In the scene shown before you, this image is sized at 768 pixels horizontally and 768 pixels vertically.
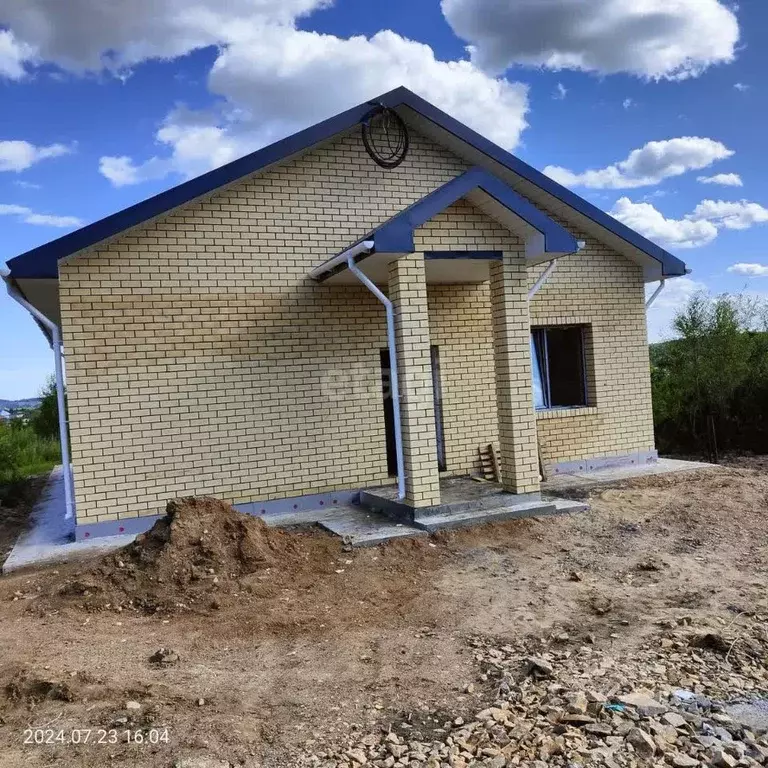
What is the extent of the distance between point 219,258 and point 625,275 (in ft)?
21.1

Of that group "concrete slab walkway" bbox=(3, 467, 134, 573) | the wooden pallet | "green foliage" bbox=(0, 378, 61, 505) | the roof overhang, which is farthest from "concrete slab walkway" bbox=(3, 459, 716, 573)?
"green foliage" bbox=(0, 378, 61, 505)

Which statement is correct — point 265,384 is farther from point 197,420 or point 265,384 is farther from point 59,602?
point 59,602

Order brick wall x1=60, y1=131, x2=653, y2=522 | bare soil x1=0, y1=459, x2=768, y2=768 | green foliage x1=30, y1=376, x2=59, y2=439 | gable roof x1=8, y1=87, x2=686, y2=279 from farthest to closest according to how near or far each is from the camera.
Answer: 1. green foliage x1=30, y1=376, x2=59, y2=439
2. brick wall x1=60, y1=131, x2=653, y2=522
3. gable roof x1=8, y1=87, x2=686, y2=279
4. bare soil x1=0, y1=459, x2=768, y2=768

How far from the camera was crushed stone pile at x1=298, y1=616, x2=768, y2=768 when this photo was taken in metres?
3.03

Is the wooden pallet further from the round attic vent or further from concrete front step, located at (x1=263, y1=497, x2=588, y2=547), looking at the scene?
the round attic vent

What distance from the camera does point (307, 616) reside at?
512 centimetres

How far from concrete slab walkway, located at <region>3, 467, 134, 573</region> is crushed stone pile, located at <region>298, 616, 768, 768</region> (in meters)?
4.66

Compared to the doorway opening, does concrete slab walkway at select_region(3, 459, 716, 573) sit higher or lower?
lower

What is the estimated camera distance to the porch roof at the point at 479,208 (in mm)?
6859

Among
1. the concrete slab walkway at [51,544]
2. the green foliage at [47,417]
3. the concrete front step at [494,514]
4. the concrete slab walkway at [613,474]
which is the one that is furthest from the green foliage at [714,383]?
the green foliage at [47,417]

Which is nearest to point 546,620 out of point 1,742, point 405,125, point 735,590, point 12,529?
point 735,590

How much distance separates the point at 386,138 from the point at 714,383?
842 cm

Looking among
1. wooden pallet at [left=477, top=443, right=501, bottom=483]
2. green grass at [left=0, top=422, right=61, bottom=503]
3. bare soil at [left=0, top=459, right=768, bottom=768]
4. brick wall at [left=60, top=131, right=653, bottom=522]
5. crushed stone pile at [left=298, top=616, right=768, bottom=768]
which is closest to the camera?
crushed stone pile at [left=298, top=616, right=768, bottom=768]

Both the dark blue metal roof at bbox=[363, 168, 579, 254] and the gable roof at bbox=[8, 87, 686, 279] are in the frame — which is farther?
the gable roof at bbox=[8, 87, 686, 279]
